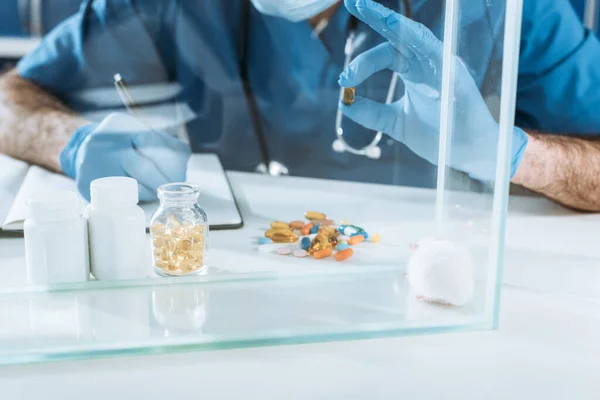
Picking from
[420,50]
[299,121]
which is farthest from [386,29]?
[299,121]

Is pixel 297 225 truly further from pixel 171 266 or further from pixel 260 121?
pixel 260 121

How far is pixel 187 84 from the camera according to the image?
3.75 feet

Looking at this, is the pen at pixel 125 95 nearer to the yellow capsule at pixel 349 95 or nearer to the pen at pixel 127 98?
the pen at pixel 127 98

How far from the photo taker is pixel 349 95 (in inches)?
28.2

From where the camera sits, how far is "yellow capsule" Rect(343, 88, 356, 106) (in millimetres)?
705

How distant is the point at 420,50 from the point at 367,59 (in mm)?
58

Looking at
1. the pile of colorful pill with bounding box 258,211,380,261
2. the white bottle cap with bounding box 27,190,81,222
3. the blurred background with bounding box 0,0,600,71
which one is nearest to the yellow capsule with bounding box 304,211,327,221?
the pile of colorful pill with bounding box 258,211,380,261

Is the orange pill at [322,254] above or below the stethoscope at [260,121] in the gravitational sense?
below

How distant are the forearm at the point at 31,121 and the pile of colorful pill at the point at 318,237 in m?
0.38

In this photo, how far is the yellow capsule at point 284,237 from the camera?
756 mm

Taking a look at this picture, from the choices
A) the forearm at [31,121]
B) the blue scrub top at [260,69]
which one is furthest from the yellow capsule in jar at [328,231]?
the forearm at [31,121]

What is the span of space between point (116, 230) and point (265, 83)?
23.5 inches

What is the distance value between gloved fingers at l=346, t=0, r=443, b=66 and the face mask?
140mm

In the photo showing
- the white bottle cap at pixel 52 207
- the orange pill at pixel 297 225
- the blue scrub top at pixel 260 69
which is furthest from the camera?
the blue scrub top at pixel 260 69
